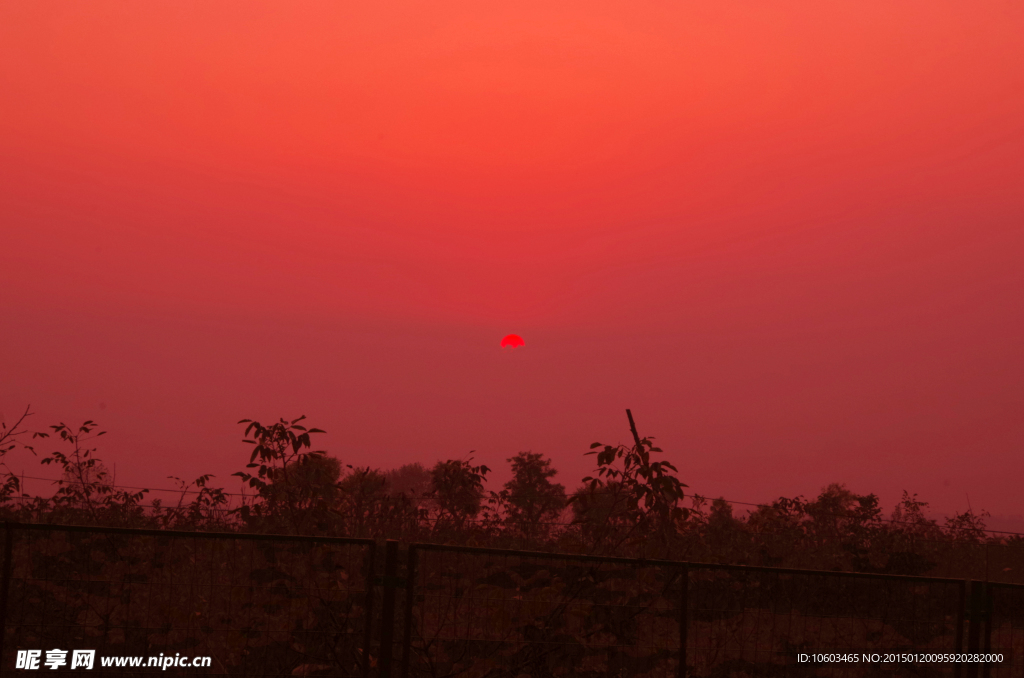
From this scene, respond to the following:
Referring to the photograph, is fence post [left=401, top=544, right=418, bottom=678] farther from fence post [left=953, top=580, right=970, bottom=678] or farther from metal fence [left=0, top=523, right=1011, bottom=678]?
fence post [left=953, top=580, right=970, bottom=678]

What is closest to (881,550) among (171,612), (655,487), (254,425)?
(655,487)

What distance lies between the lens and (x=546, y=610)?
8.16m

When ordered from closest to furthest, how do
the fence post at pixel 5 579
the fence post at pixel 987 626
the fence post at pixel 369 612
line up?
the fence post at pixel 5 579 → the fence post at pixel 369 612 → the fence post at pixel 987 626

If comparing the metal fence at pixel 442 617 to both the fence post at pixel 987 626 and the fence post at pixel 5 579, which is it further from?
the fence post at pixel 5 579

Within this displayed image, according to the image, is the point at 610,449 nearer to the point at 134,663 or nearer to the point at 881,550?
the point at 134,663

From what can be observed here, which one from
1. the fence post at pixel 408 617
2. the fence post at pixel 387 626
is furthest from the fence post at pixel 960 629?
the fence post at pixel 387 626

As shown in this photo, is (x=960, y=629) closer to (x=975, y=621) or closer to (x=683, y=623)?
(x=975, y=621)

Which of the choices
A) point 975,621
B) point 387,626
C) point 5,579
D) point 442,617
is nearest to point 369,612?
point 387,626

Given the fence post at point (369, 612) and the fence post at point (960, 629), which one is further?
the fence post at point (960, 629)

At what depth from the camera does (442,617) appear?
8.09 meters

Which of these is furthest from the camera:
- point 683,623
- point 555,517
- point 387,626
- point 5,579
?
point 555,517

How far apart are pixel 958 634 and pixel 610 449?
4094 millimetres

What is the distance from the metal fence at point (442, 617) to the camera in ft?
24.8

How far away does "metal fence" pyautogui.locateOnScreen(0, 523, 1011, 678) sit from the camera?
755 cm
